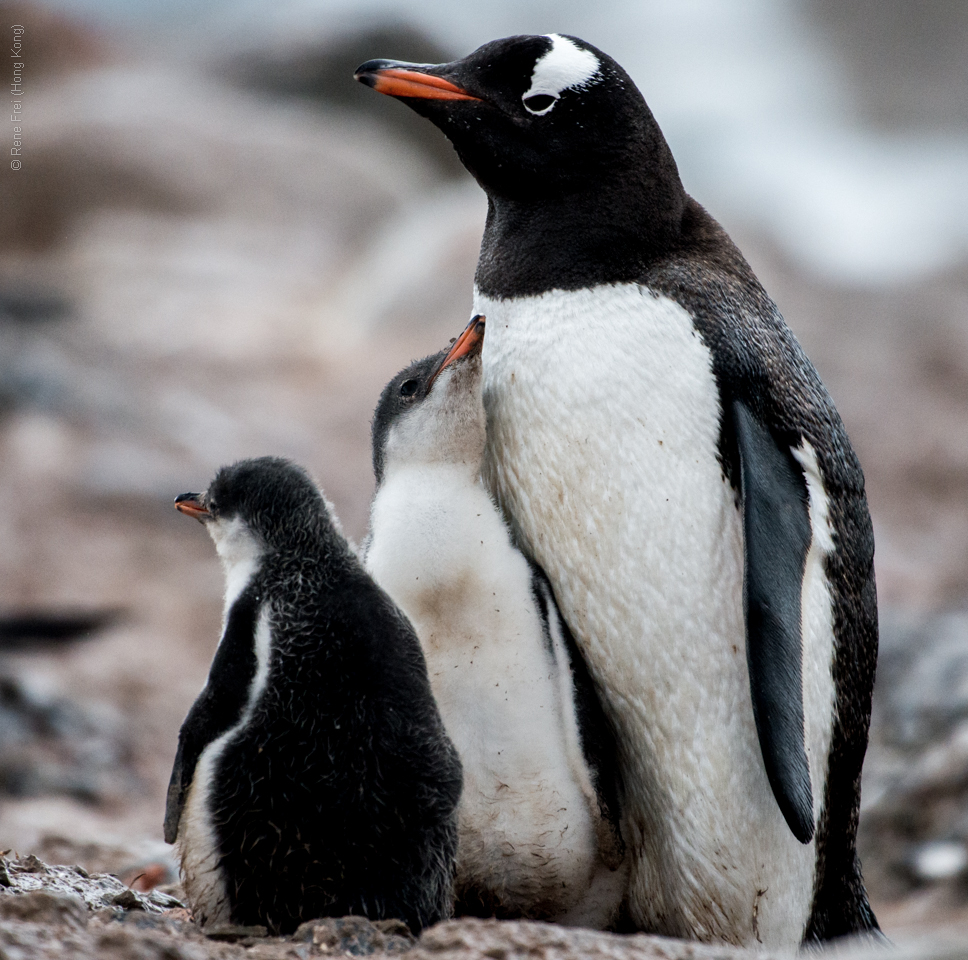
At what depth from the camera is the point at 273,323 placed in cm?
1084

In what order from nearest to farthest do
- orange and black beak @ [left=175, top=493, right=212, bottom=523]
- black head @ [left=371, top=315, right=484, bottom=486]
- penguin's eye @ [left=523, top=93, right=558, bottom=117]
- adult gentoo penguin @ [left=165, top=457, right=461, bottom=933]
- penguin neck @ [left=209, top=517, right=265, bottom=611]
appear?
1. adult gentoo penguin @ [left=165, top=457, right=461, bottom=933]
2. penguin neck @ [left=209, top=517, right=265, bottom=611]
3. orange and black beak @ [left=175, top=493, right=212, bottom=523]
4. black head @ [left=371, top=315, right=484, bottom=486]
5. penguin's eye @ [left=523, top=93, right=558, bottom=117]

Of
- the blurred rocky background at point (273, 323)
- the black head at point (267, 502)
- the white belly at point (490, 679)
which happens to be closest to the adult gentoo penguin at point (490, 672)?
the white belly at point (490, 679)

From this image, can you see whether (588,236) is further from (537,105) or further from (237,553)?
(237,553)

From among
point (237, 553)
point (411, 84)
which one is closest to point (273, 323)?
point (411, 84)

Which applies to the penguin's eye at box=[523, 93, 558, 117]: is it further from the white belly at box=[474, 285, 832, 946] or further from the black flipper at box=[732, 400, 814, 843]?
the black flipper at box=[732, 400, 814, 843]

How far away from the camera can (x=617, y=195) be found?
8.38ft

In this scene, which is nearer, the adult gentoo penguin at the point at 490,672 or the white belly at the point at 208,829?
the white belly at the point at 208,829

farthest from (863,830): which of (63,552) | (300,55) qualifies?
(300,55)

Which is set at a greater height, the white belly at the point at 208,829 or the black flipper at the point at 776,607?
the black flipper at the point at 776,607

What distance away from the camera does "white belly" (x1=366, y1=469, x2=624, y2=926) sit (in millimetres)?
2291

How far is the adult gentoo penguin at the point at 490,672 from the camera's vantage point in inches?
90.4

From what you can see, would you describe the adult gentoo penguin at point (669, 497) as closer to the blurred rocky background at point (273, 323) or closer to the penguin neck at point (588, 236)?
the penguin neck at point (588, 236)

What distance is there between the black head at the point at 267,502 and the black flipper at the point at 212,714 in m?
0.21

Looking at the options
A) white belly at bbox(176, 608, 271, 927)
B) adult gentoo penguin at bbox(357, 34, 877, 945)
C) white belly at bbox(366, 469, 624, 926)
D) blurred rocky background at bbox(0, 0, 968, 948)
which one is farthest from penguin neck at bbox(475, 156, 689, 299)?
blurred rocky background at bbox(0, 0, 968, 948)
